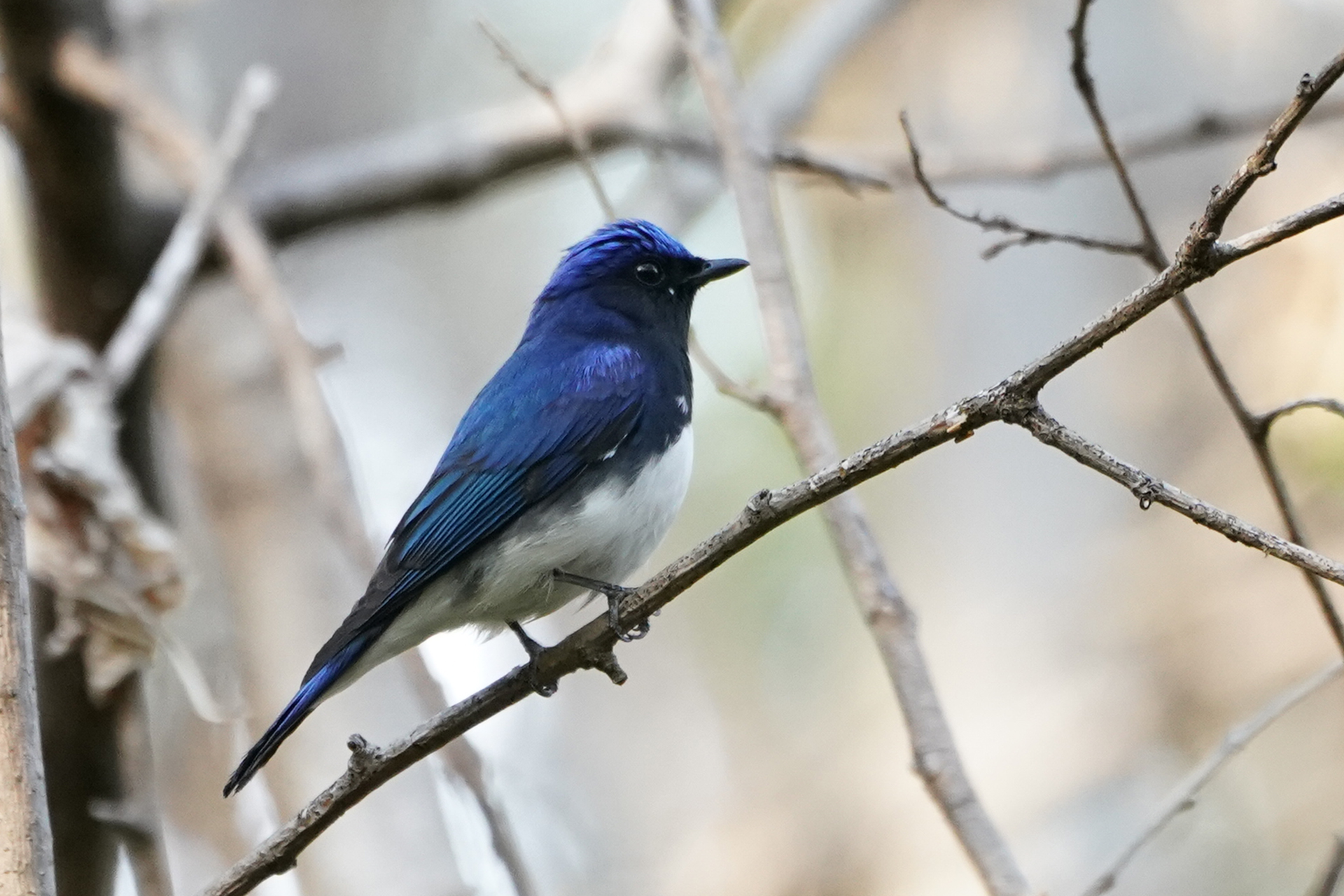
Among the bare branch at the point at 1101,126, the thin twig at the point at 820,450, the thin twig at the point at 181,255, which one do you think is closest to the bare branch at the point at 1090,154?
the thin twig at the point at 820,450

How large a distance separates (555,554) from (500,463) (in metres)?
0.36

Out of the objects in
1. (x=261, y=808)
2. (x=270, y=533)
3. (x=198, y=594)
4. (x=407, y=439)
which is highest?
(x=407, y=439)

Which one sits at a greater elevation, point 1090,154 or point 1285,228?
point 1090,154

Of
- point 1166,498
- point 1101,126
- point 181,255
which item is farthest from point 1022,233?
point 181,255

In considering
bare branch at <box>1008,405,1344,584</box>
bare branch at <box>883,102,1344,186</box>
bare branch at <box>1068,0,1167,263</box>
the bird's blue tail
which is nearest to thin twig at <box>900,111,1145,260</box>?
bare branch at <box>1068,0,1167,263</box>

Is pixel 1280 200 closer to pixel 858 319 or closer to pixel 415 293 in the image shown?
pixel 858 319

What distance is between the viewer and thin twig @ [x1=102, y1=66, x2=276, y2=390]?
454 centimetres

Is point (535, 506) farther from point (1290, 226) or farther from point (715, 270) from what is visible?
point (1290, 226)

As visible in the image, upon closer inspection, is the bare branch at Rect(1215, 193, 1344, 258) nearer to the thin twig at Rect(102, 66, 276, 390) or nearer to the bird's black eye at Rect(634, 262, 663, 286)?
the bird's black eye at Rect(634, 262, 663, 286)

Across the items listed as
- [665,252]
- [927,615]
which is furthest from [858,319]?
[665,252]

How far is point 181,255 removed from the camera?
4.81 metres

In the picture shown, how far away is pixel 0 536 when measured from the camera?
7.13 ft

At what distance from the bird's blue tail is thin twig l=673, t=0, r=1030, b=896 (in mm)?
1205

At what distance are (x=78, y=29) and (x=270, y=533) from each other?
76.4 inches
